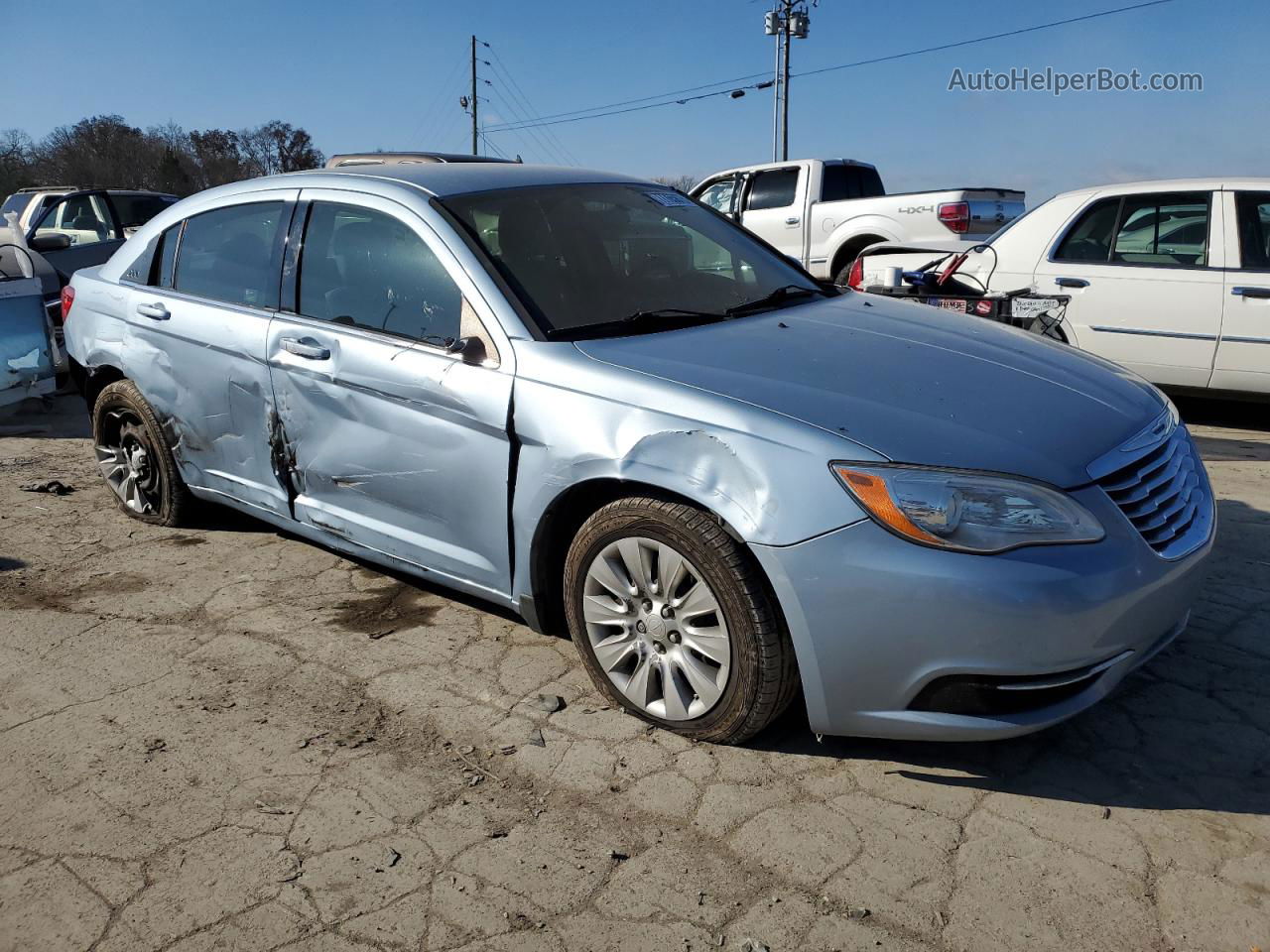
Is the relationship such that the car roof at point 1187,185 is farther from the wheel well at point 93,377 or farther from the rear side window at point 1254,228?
the wheel well at point 93,377

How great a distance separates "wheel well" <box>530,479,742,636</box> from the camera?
10.0ft

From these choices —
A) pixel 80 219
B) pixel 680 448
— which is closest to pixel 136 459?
pixel 680 448

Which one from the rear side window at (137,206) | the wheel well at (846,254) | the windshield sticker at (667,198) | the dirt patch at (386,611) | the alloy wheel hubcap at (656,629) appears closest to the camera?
the alloy wheel hubcap at (656,629)

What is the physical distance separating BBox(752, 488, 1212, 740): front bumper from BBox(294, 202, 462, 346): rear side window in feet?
4.88

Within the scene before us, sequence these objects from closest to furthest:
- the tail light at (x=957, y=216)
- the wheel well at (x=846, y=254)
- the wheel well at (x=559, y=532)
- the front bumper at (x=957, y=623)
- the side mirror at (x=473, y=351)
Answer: the front bumper at (x=957, y=623) < the wheel well at (x=559, y=532) < the side mirror at (x=473, y=351) < the tail light at (x=957, y=216) < the wheel well at (x=846, y=254)

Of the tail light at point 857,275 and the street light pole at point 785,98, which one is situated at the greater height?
the street light pole at point 785,98

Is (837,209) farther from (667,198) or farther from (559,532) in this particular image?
(559,532)

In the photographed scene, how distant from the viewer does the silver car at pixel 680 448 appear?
8.59 ft

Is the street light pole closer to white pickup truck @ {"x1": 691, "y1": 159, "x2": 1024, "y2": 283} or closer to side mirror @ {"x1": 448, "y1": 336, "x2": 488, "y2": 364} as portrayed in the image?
white pickup truck @ {"x1": 691, "y1": 159, "x2": 1024, "y2": 283}

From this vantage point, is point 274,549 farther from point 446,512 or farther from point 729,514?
point 729,514

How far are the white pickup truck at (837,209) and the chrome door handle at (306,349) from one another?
8.22 metres

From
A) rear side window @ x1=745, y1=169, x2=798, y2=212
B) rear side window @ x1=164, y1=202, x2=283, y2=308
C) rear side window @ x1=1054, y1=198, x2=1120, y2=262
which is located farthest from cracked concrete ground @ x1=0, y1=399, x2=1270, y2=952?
rear side window @ x1=745, y1=169, x2=798, y2=212

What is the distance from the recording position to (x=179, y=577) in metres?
4.51

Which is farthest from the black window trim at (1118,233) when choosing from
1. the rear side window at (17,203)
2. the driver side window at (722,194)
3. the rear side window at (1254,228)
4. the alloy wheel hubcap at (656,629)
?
the rear side window at (17,203)
